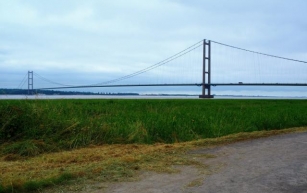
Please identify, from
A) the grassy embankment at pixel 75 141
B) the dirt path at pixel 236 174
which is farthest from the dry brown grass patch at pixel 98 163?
the dirt path at pixel 236 174

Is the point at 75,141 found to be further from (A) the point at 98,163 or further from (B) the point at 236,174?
(B) the point at 236,174

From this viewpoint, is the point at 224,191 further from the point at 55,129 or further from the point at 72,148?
the point at 55,129

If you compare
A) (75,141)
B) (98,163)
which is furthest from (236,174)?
(75,141)

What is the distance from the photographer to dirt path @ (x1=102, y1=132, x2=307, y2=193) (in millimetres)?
3923

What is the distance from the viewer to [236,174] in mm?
4578

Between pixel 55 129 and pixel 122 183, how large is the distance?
3.45 m

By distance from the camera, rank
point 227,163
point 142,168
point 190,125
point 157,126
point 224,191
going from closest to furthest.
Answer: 1. point 224,191
2. point 142,168
3. point 227,163
4. point 157,126
5. point 190,125

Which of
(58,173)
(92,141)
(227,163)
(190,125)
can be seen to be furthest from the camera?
(190,125)

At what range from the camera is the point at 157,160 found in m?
5.35

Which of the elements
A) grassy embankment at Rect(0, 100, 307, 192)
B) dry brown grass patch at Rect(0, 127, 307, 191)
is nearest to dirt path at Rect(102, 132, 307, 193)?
dry brown grass patch at Rect(0, 127, 307, 191)

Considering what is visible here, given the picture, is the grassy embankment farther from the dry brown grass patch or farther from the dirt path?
the dirt path

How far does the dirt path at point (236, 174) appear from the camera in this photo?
3923 mm

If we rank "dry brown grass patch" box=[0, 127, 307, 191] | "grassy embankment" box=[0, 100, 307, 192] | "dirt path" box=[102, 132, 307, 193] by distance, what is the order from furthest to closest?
"grassy embankment" box=[0, 100, 307, 192] < "dry brown grass patch" box=[0, 127, 307, 191] < "dirt path" box=[102, 132, 307, 193]

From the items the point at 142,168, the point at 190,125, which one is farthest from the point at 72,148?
the point at 190,125
